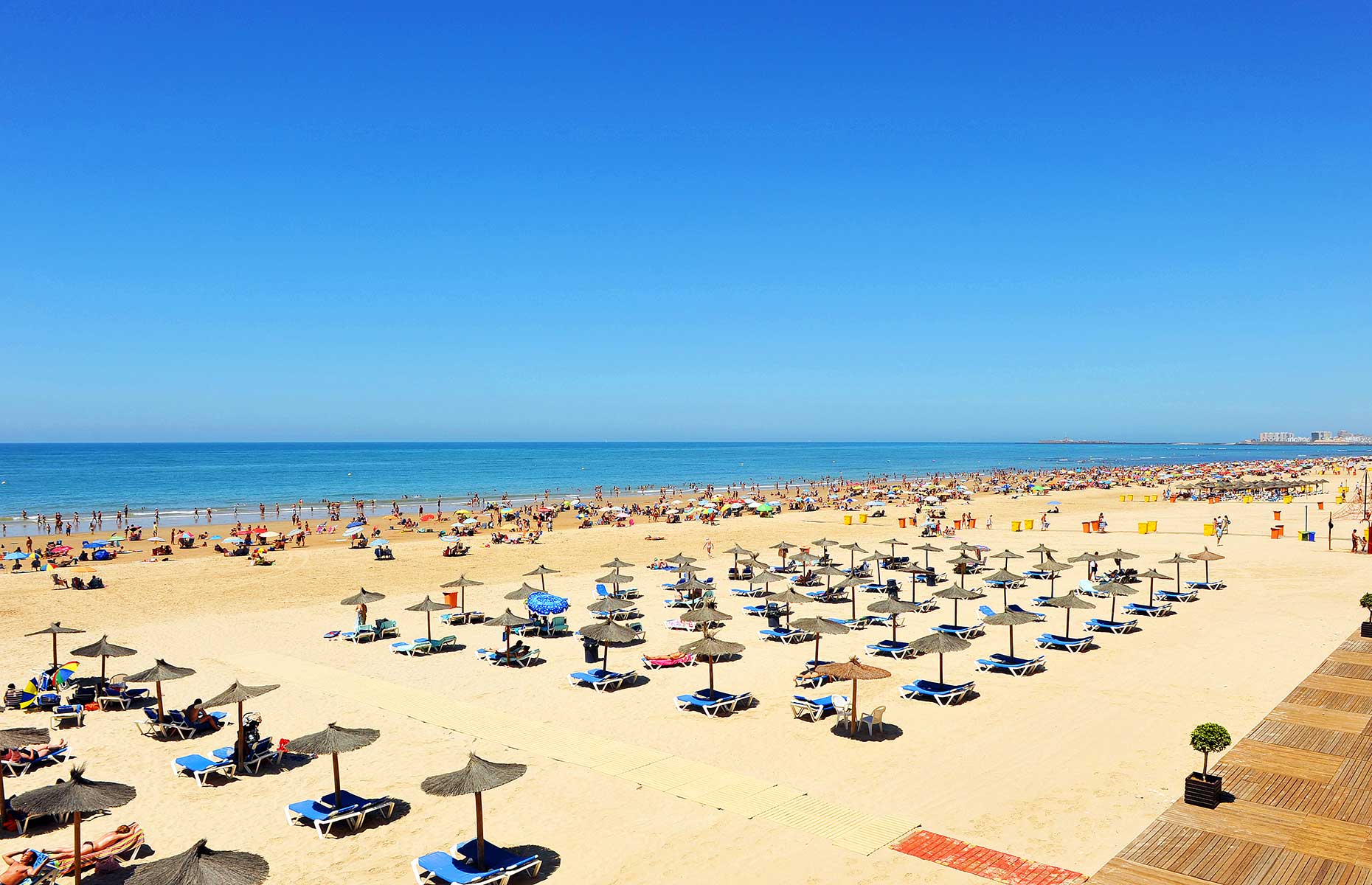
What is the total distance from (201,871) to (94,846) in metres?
3.28

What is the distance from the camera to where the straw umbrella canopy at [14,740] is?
1097 centimetres

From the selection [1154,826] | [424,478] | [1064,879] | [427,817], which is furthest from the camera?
[424,478]

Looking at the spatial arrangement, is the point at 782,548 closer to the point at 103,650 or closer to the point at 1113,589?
the point at 1113,589

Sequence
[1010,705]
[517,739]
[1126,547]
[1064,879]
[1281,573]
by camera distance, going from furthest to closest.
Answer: [1126,547], [1281,573], [1010,705], [517,739], [1064,879]

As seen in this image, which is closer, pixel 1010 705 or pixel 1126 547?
pixel 1010 705

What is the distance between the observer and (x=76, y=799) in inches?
358

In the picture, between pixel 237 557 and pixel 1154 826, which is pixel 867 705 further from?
pixel 237 557

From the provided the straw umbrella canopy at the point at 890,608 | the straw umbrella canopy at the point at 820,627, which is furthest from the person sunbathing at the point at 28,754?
the straw umbrella canopy at the point at 890,608

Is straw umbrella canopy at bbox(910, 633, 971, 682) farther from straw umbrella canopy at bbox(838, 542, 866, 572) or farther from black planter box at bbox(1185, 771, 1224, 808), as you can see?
straw umbrella canopy at bbox(838, 542, 866, 572)

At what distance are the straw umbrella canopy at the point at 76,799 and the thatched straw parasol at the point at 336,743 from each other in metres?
1.94

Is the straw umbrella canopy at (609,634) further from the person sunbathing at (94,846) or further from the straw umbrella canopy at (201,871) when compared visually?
the straw umbrella canopy at (201,871)

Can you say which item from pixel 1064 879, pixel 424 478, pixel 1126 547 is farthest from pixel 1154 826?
pixel 424 478

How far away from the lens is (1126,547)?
37.7 meters

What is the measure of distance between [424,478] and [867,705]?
9848cm
